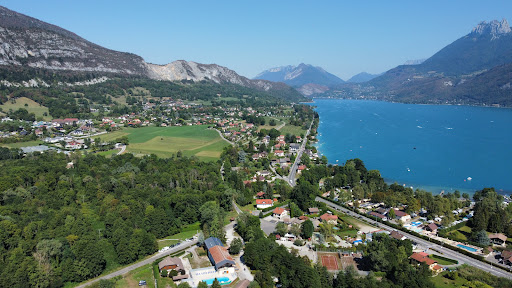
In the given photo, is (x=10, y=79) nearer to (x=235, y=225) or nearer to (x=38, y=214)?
(x=38, y=214)

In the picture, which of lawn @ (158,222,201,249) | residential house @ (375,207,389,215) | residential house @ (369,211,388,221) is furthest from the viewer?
residential house @ (375,207,389,215)

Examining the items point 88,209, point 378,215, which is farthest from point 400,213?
point 88,209

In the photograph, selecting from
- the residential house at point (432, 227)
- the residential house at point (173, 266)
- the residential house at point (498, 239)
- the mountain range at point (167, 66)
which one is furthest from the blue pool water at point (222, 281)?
the mountain range at point (167, 66)

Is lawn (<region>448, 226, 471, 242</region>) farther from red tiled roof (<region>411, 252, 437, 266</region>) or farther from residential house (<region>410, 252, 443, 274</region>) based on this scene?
residential house (<region>410, 252, 443, 274</region>)

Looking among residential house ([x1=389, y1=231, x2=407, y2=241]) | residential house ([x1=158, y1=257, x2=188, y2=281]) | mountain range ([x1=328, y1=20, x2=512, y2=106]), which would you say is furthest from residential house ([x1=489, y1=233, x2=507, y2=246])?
mountain range ([x1=328, y1=20, x2=512, y2=106])

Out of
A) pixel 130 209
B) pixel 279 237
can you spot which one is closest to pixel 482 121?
pixel 279 237

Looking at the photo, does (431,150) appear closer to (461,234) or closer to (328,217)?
(461,234)

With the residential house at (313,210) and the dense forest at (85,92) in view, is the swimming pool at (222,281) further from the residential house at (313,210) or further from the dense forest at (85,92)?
the dense forest at (85,92)

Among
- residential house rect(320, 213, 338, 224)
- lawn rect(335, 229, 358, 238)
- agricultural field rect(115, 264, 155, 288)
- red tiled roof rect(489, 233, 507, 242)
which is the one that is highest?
red tiled roof rect(489, 233, 507, 242)
